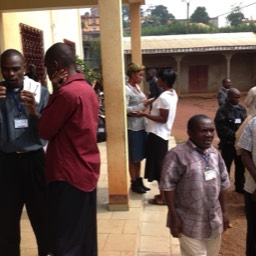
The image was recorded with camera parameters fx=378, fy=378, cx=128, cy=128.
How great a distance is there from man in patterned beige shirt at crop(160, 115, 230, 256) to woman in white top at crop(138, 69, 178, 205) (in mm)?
1508

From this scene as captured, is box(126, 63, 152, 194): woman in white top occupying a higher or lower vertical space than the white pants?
higher

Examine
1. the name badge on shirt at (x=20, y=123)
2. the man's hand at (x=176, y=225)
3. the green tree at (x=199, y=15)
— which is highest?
the green tree at (x=199, y=15)

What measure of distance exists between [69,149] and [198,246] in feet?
3.88

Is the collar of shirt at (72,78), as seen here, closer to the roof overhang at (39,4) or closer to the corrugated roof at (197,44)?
the roof overhang at (39,4)

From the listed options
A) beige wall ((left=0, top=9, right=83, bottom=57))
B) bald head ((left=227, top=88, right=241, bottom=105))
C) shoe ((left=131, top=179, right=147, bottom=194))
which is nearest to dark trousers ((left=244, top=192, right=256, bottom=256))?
shoe ((left=131, top=179, right=147, bottom=194))

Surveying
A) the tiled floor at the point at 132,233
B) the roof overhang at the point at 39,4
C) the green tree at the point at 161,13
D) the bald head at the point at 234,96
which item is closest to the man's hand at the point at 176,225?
the tiled floor at the point at 132,233

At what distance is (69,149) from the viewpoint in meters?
2.23

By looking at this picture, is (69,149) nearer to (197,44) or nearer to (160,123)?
(160,123)

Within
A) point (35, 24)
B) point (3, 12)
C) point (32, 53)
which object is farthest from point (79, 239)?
point (35, 24)

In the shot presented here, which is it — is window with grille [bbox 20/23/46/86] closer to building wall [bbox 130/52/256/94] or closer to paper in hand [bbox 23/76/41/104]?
paper in hand [bbox 23/76/41/104]

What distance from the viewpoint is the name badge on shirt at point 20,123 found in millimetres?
2646

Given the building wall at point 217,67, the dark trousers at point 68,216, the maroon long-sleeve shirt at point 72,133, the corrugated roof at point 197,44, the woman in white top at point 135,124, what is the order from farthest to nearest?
the building wall at point 217,67, the corrugated roof at point 197,44, the woman in white top at point 135,124, the dark trousers at point 68,216, the maroon long-sleeve shirt at point 72,133

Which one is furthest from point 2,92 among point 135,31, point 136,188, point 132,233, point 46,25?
point 135,31

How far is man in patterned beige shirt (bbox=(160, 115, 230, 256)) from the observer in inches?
101
